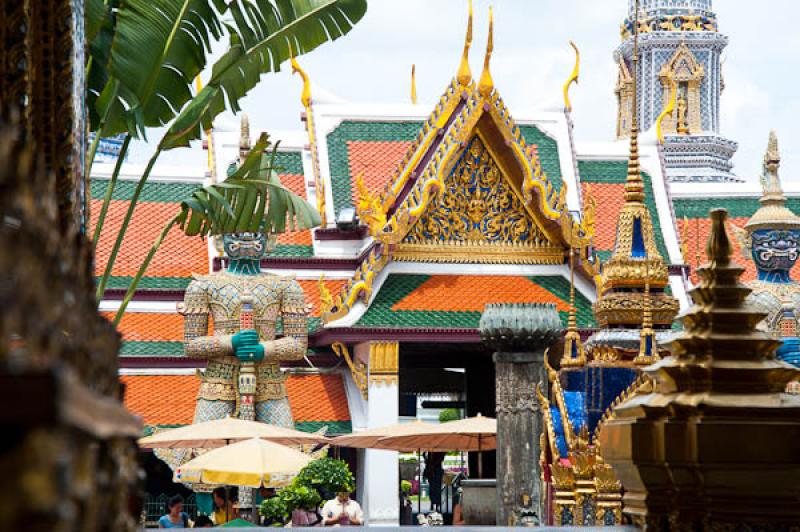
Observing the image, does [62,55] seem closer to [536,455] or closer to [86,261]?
[86,261]

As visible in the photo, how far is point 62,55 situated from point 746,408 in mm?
1988

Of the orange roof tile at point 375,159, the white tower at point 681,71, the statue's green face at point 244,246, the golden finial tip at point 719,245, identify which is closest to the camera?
the golden finial tip at point 719,245

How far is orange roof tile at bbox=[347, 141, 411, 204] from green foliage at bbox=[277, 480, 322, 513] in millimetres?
5948

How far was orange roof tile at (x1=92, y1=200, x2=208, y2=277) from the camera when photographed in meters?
18.7

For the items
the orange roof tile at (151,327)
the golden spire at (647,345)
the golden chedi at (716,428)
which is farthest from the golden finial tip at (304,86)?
the golden chedi at (716,428)

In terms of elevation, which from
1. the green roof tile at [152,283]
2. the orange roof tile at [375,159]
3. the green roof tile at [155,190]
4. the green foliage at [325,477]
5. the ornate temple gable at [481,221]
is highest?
the orange roof tile at [375,159]

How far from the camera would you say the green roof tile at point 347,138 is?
19047mm

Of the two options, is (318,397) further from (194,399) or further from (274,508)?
(274,508)

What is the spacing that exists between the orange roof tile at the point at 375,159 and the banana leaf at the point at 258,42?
8999 mm

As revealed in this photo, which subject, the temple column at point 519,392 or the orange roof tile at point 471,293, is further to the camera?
the orange roof tile at point 471,293

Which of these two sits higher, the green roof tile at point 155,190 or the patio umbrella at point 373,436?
the green roof tile at point 155,190

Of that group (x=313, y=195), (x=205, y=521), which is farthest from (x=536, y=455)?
(x=313, y=195)

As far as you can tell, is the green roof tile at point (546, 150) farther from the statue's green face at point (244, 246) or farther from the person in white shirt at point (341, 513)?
the person in white shirt at point (341, 513)

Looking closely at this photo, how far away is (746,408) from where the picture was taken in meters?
3.96
